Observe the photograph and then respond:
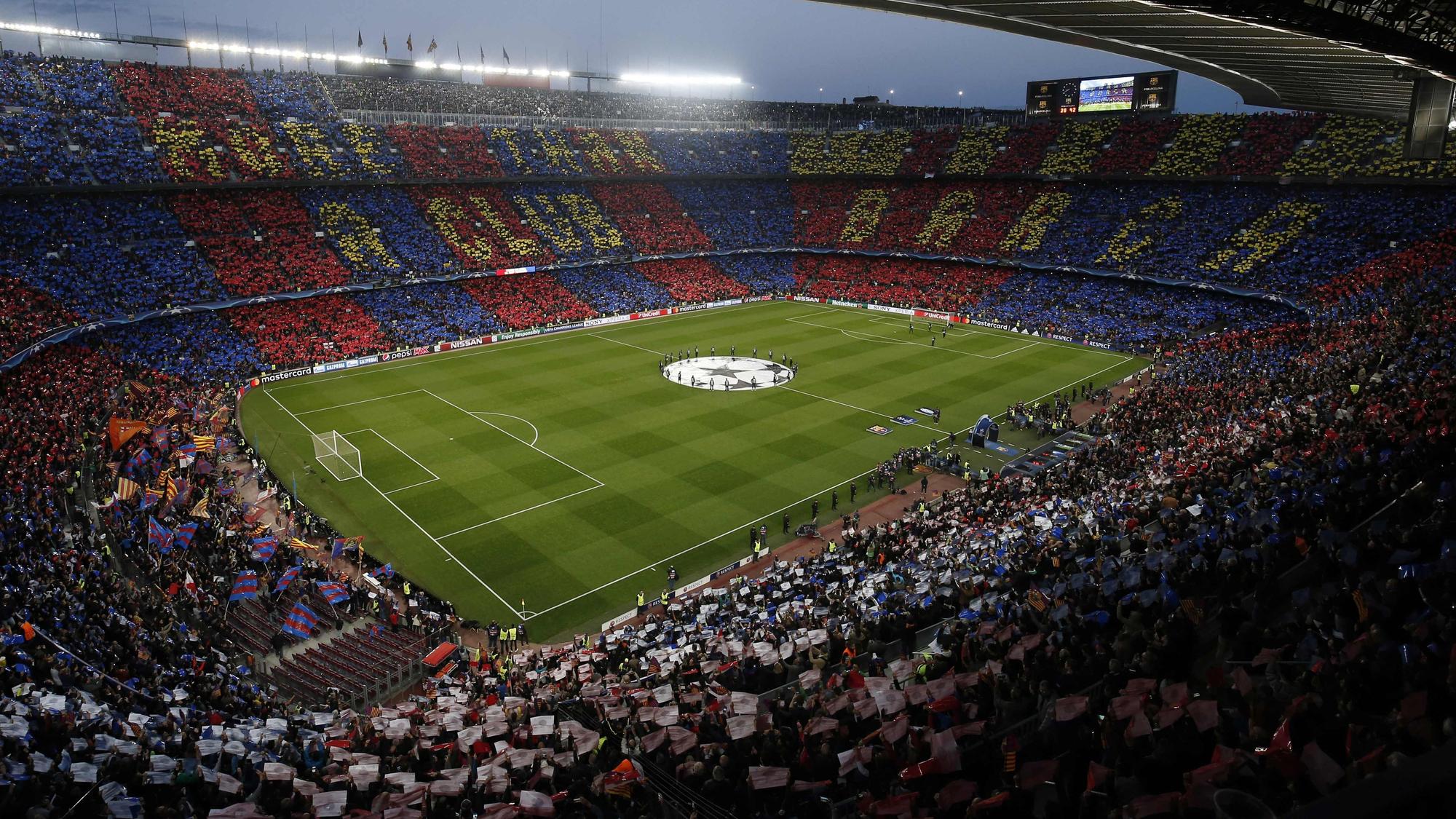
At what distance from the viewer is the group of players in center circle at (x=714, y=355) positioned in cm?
5384

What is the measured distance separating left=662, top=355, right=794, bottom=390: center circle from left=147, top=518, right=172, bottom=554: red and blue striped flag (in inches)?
1208

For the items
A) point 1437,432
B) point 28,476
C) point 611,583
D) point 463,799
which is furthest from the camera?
point 611,583

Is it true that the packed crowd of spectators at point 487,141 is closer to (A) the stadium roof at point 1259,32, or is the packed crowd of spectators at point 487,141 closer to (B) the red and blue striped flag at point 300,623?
(A) the stadium roof at point 1259,32

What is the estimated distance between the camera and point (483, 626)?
87.5 ft

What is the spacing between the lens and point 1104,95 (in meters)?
84.1

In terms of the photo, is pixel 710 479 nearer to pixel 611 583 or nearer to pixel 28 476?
pixel 611 583

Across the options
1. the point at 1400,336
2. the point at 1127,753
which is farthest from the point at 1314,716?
the point at 1400,336

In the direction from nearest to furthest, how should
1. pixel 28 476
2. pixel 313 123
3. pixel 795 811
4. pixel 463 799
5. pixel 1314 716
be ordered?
pixel 1314 716, pixel 795 811, pixel 463 799, pixel 28 476, pixel 313 123

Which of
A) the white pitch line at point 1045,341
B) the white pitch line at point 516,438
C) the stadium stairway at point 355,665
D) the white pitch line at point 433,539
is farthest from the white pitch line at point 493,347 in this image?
the stadium stairway at point 355,665

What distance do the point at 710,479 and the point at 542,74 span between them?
82.1 metres

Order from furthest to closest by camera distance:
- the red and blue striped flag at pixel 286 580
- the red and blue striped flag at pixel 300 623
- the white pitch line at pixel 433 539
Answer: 1. the white pitch line at pixel 433 539
2. the red and blue striped flag at pixel 286 580
3. the red and blue striped flag at pixel 300 623

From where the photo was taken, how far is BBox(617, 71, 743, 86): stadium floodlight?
10981 cm

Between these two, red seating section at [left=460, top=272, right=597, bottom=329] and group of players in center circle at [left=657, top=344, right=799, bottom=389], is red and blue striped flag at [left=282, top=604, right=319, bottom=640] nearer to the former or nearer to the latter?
group of players in center circle at [left=657, top=344, right=799, bottom=389]

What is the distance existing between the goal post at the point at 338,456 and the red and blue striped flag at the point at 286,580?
444 inches
